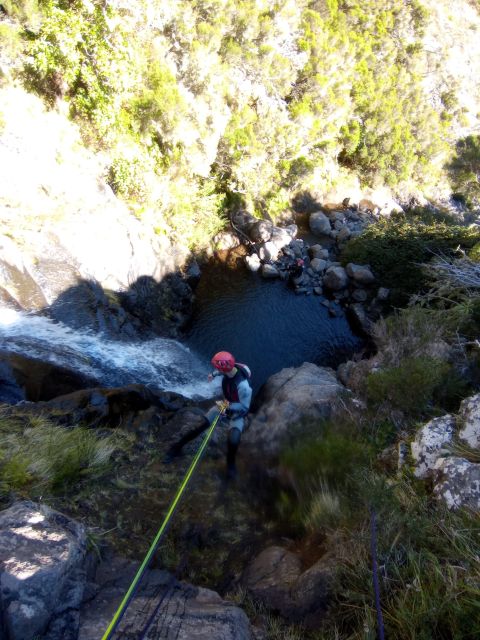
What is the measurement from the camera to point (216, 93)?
12.3 meters

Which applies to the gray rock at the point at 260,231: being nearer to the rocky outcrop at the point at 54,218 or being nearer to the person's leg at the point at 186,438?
the rocky outcrop at the point at 54,218

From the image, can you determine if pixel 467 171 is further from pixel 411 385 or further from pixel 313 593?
pixel 313 593

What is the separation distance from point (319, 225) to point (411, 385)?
13406mm

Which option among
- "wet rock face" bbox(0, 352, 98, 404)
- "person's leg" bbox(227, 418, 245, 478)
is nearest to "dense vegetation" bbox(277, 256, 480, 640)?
"person's leg" bbox(227, 418, 245, 478)

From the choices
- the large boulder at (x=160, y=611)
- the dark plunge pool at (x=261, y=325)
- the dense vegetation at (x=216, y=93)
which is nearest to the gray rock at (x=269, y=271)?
the dark plunge pool at (x=261, y=325)

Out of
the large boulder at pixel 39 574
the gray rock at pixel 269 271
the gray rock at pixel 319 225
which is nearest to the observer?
the large boulder at pixel 39 574

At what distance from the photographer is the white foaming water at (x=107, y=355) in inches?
278

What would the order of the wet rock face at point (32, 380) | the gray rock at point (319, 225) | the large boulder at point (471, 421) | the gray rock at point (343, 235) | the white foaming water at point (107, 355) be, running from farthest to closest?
the gray rock at point (319, 225) < the gray rock at point (343, 235) < the white foaming water at point (107, 355) < the wet rock face at point (32, 380) < the large boulder at point (471, 421)

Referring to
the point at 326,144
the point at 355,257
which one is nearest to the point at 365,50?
the point at 326,144

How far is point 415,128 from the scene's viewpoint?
24.4 m

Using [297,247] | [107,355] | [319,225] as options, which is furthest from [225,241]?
[107,355]

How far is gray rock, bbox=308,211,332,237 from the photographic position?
58.4 feet

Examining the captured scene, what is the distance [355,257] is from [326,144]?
22.9 feet

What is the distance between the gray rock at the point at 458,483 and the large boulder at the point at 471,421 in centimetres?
32
